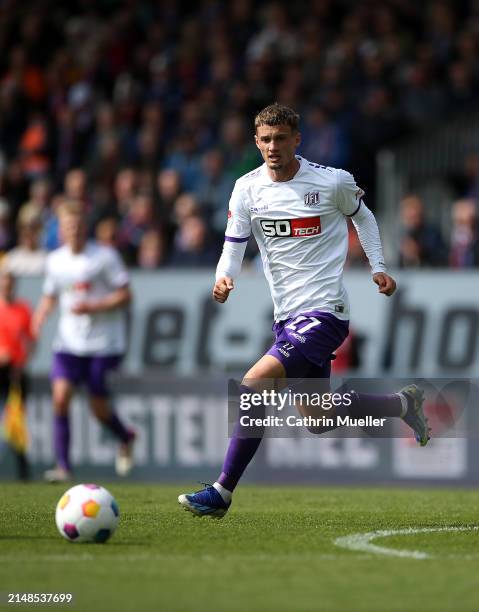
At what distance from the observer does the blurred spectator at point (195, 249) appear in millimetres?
15609

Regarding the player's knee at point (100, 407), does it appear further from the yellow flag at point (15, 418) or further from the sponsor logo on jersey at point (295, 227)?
the sponsor logo on jersey at point (295, 227)

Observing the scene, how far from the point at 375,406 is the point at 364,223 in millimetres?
1167

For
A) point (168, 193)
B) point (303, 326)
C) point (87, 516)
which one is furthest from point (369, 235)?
point (168, 193)

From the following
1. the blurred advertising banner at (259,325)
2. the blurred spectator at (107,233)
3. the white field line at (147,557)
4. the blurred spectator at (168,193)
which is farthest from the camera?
the blurred spectator at (168,193)

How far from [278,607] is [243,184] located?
360 centimetres

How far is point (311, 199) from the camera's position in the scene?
27.3 feet

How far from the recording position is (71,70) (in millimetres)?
20141

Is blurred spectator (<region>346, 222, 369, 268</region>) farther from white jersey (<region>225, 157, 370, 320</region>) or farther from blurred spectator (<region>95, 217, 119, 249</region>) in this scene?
white jersey (<region>225, 157, 370, 320</region>)

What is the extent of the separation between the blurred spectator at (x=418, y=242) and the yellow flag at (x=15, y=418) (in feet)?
15.0

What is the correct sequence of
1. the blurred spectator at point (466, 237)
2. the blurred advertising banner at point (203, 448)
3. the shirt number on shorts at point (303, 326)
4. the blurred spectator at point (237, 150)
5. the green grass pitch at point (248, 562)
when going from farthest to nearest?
1. the blurred spectator at point (237, 150)
2. the blurred spectator at point (466, 237)
3. the blurred advertising banner at point (203, 448)
4. the shirt number on shorts at point (303, 326)
5. the green grass pitch at point (248, 562)

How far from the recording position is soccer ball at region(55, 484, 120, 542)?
23.2 ft

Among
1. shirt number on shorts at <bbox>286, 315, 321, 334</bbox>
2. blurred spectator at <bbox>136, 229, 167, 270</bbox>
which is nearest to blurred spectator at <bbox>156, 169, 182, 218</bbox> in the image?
blurred spectator at <bbox>136, 229, 167, 270</bbox>

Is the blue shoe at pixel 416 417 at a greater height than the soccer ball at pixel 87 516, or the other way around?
the blue shoe at pixel 416 417

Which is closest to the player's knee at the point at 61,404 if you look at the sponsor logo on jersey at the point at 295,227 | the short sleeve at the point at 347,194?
the sponsor logo on jersey at the point at 295,227
